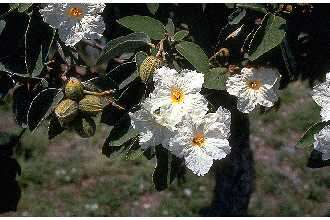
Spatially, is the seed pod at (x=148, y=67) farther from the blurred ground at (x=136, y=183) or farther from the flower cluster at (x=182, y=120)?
the blurred ground at (x=136, y=183)

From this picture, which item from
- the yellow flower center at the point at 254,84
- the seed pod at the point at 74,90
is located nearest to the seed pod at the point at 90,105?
the seed pod at the point at 74,90

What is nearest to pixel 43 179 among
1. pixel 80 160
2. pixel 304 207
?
pixel 80 160

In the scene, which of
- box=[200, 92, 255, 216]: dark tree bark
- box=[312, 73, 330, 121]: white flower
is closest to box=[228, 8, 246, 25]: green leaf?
box=[312, 73, 330, 121]: white flower

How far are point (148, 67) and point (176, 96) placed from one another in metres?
0.09

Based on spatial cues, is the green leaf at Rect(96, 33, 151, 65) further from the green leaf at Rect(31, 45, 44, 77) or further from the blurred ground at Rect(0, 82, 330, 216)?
the blurred ground at Rect(0, 82, 330, 216)

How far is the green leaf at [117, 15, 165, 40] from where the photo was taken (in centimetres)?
146

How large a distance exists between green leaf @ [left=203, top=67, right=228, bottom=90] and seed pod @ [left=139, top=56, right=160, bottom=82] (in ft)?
0.42

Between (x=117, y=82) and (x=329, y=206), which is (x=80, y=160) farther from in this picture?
(x=117, y=82)

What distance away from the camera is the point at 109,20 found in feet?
6.03

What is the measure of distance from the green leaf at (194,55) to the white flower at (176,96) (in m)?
0.04

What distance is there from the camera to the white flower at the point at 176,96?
1.31m

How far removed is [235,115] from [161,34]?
340 millimetres

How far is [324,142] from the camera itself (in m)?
1.33

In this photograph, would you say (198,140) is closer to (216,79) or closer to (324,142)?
(216,79)
